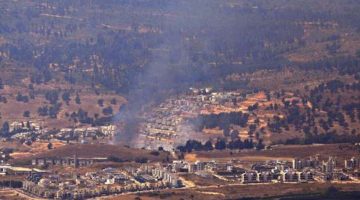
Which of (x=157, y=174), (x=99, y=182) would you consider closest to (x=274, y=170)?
Answer: (x=157, y=174)

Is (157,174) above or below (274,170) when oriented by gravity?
below

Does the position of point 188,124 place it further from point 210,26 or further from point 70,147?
point 210,26

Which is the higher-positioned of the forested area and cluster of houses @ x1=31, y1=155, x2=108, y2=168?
the forested area

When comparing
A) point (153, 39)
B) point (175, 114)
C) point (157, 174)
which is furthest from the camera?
point (153, 39)

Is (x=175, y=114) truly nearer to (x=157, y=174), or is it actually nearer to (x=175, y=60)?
(x=175, y=60)

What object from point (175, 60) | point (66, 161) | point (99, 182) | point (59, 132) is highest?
point (175, 60)

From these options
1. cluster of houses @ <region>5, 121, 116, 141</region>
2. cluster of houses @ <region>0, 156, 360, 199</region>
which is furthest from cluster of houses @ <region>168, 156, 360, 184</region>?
cluster of houses @ <region>5, 121, 116, 141</region>

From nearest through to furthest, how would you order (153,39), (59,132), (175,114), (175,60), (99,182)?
(99,182)
(59,132)
(175,114)
(175,60)
(153,39)

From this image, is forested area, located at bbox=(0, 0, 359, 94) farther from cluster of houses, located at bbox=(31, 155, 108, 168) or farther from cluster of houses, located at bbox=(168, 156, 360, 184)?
cluster of houses, located at bbox=(168, 156, 360, 184)

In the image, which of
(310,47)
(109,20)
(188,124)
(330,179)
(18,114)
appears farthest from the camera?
(109,20)

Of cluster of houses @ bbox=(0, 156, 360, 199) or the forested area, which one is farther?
the forested area

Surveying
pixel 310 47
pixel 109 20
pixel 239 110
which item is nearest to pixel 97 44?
pixel 109 20
